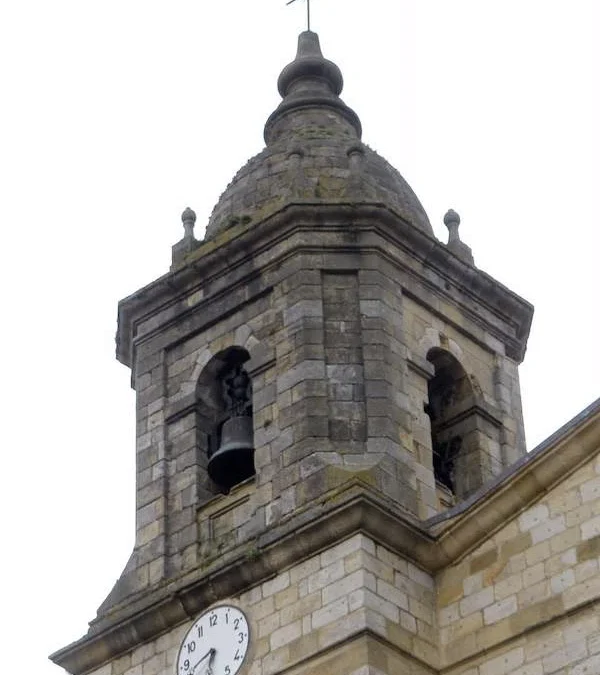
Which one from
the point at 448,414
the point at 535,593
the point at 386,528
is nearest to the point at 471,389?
the point at 448,414

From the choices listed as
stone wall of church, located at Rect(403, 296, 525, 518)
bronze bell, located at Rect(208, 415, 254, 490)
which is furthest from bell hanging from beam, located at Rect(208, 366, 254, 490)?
stone wall of church, located at Rect(403, 296, 525, 518)

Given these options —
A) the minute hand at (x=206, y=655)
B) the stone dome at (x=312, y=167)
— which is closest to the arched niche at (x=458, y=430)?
the stone dome at (x=312, y=167)

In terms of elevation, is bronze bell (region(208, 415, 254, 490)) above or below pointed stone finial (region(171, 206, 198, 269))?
below

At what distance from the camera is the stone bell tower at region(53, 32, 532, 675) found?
1894cm

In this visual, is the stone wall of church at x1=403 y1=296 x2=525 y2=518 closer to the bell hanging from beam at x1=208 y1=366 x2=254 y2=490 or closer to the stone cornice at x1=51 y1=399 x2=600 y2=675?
the stone cornice at x1=51 y1=399 x2=600 y2=675

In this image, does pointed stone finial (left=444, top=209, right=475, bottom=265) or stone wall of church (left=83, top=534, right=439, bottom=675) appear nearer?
stone wall of church (left=83, top=534, right=439, bottom=675)

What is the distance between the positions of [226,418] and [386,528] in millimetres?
2986

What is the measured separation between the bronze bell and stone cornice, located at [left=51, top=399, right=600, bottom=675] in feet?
4.68

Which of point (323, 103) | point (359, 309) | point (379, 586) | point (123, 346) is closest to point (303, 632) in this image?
point (379, 586)

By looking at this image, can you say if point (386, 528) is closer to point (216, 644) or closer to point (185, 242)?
point (216, 644)

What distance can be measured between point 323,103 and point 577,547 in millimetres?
7362

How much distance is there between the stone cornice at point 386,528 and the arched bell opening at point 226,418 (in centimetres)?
144

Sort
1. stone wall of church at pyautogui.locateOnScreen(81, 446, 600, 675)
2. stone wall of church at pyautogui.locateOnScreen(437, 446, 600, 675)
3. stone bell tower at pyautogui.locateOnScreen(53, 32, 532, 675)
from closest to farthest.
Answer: stone wall of church at pyautogui.locateOnScreen(437, 446, 600, 675) → stone wall of church at pyautogui.locateOnScreen(81, 446, 600, 675) → stone bell tower at pyautogui.locateOnScreen(53, 32, 532, 675)

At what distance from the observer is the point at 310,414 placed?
66.0 feet
